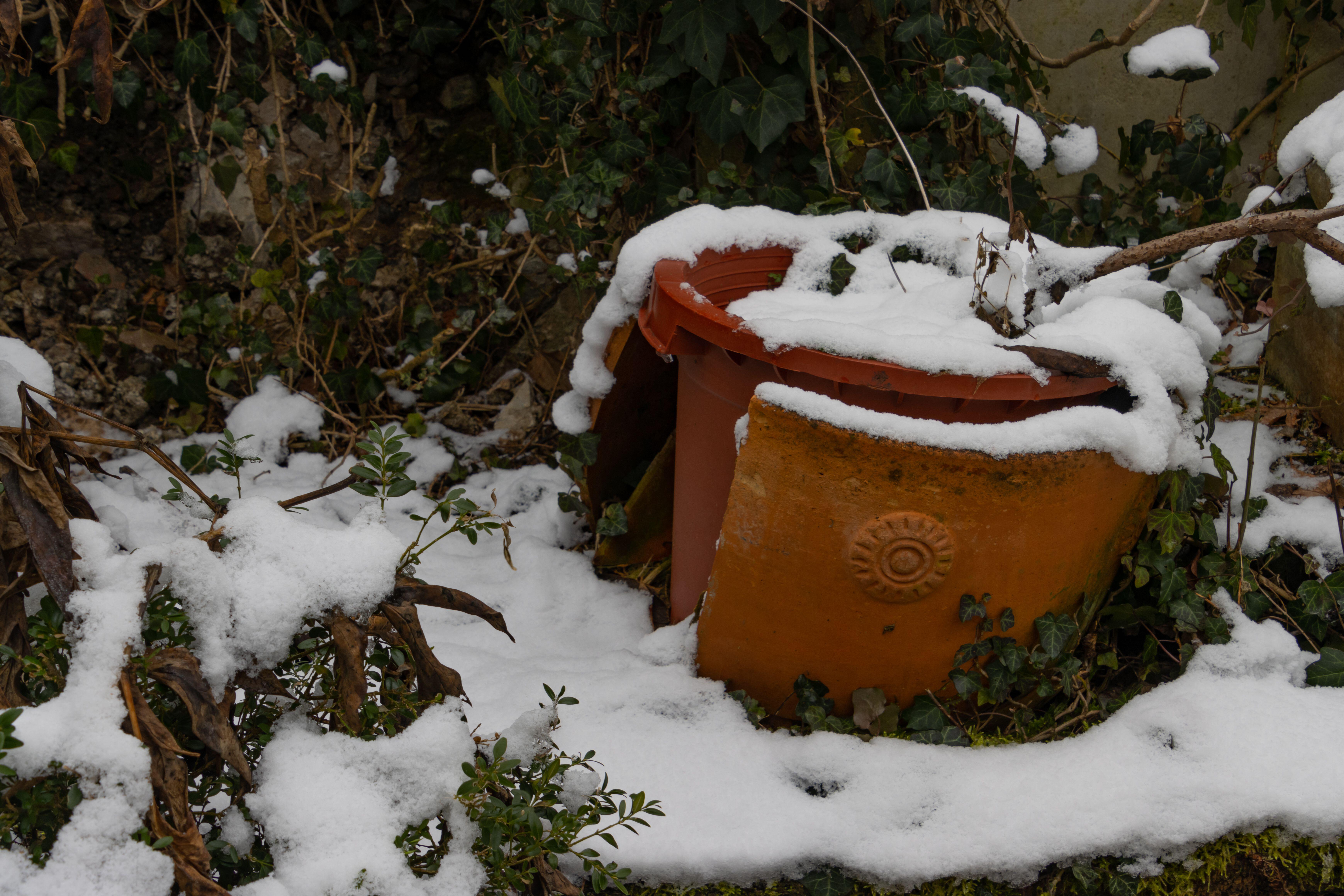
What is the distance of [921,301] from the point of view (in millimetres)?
1605

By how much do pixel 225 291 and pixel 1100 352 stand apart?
7.06 feet

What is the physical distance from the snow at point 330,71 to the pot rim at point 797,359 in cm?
120

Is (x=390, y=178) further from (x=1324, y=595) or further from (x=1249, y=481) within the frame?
(x=1324, y=595)

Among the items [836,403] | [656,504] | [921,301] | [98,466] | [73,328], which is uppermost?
[921,301]

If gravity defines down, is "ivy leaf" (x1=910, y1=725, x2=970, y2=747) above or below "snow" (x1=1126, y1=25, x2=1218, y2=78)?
below

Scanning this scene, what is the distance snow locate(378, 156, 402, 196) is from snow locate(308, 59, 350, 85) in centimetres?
24

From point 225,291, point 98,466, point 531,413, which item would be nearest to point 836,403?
point 98,466

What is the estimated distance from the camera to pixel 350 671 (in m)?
0.96

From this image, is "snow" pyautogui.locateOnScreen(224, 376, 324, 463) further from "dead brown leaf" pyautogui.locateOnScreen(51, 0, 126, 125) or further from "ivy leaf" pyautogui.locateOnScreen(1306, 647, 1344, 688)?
"ivy leaf" pyautogui.locateOnScreen(1306, 647, 1344, 688)

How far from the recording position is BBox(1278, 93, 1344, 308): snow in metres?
1.56

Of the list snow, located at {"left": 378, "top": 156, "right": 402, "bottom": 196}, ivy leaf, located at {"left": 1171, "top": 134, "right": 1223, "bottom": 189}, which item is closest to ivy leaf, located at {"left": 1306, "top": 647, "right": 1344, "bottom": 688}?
ivy leaf, located at {"left": 1171, "top": 134, "right": 1223, "bottom": 189}

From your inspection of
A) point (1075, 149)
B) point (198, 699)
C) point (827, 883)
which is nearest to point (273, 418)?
point (198, 699)

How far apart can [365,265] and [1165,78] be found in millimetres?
2052

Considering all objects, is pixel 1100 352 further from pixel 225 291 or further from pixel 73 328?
pixel 73 328
